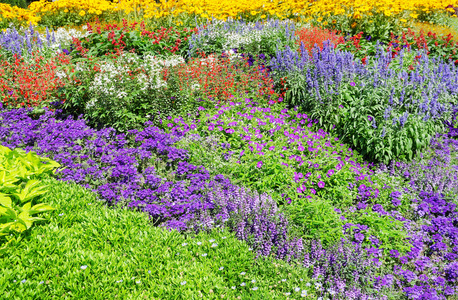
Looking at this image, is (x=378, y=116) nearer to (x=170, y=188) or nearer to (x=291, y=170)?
(x=291, y=170)

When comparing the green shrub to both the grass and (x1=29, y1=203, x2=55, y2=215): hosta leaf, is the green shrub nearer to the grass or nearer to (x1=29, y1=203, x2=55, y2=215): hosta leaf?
(x1=29, y1=203, x2=55, y2=215): hosta leaf

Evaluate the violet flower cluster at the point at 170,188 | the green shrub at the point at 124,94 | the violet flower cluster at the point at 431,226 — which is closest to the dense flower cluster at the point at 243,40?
the green shrub at the point at 124,94

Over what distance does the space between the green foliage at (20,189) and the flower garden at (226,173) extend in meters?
0.02

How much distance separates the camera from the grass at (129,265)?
109 inches

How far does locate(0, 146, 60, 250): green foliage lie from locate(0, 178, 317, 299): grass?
5.1 inches

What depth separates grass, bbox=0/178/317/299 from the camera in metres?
2.77

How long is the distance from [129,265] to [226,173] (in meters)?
1.76

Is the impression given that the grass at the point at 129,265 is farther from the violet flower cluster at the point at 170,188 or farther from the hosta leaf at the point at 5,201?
the hosta leaf at the point at 5,201

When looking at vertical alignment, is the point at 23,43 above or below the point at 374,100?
above

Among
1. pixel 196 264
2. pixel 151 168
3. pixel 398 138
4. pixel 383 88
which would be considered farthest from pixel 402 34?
pixel 196 264

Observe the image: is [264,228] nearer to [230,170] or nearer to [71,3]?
[230,170]

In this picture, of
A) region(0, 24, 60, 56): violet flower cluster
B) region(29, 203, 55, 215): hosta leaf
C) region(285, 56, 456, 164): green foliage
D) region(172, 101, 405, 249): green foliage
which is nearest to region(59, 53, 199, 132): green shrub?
region(172, 101, 405, 249): green foliage

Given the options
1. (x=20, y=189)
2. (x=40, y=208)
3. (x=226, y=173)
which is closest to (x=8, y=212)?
(x=40, y=208)

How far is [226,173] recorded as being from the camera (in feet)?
14.5
